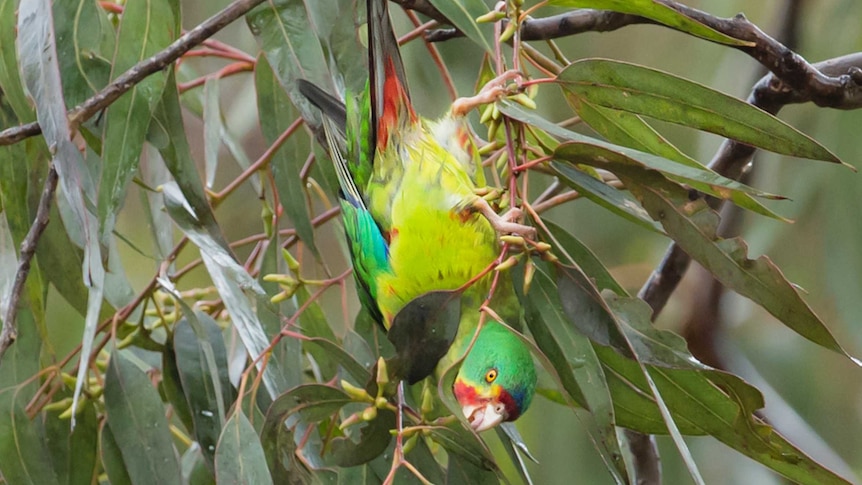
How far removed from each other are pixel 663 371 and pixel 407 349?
36cm

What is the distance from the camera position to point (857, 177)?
7.25 ft

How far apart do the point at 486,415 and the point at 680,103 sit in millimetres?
434

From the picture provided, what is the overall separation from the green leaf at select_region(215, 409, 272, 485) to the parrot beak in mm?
256

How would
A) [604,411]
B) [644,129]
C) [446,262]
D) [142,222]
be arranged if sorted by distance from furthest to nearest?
[142,222] → [446,262] → [644,129] → [604,411]

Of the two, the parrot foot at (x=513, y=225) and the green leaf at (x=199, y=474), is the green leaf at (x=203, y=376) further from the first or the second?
the parrot foot at (x=513, y=225)

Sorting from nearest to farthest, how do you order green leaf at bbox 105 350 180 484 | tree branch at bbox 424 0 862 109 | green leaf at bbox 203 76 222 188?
tree branch at bbox 424 0 862 109 → green leaf at bbox 105 350 180 484 → green leaf at bbox 203 76 222 188

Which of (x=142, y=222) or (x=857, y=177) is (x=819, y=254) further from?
(x=142, y=222)

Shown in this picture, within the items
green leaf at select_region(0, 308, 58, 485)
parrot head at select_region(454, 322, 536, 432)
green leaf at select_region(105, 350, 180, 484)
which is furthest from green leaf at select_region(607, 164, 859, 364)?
green leaf at select_region(0, 308, 58, 485)

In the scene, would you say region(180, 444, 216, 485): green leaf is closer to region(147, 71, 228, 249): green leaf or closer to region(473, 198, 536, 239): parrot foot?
region(147, 71, 228, 249): green leaf

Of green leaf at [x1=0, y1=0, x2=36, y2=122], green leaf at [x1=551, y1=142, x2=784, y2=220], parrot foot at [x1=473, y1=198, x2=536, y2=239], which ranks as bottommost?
parrot foot at [x1=473, y1=198, x2=536, y2=239]

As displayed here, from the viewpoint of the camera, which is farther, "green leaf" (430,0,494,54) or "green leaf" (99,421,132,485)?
"green leaf" (99,421,132,485)

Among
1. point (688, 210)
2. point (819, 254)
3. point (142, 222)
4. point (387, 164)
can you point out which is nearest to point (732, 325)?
point (819, 254)

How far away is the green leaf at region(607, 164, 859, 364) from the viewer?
99 cm

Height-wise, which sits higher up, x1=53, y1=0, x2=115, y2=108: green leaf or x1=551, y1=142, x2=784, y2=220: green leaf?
x1=53, y1=0, x2=115, y2=108: green leaf
